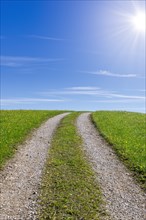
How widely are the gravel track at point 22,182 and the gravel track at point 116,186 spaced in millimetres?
3123

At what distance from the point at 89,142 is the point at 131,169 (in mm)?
7683

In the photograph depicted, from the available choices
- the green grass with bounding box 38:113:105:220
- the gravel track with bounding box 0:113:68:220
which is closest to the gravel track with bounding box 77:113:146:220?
the green grass with bounding box 38:113:105:220

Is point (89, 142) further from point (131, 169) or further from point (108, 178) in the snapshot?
point (108, 178)

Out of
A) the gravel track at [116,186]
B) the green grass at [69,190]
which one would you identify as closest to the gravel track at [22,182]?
the green grass at [69,190]

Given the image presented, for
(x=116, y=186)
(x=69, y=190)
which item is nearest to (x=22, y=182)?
(x=69, y=190)

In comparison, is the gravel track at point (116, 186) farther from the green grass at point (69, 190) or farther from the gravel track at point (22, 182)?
the gravel track at point (22, 182)

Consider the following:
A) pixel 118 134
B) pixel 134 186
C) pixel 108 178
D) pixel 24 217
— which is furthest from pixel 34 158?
pixel 118 134

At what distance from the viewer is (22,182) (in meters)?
13.9

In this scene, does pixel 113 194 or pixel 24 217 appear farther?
pixel 113 194

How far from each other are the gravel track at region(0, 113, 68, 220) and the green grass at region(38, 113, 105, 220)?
0.44m

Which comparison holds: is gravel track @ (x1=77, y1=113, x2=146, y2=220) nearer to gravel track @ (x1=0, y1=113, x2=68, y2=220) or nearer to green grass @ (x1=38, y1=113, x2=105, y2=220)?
green grass @ (x1=38, y1=113, x2=105, y2=220)

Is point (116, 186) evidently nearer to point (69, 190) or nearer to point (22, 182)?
point (69, 190)

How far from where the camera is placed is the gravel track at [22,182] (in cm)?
1077

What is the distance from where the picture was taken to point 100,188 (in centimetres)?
1338
